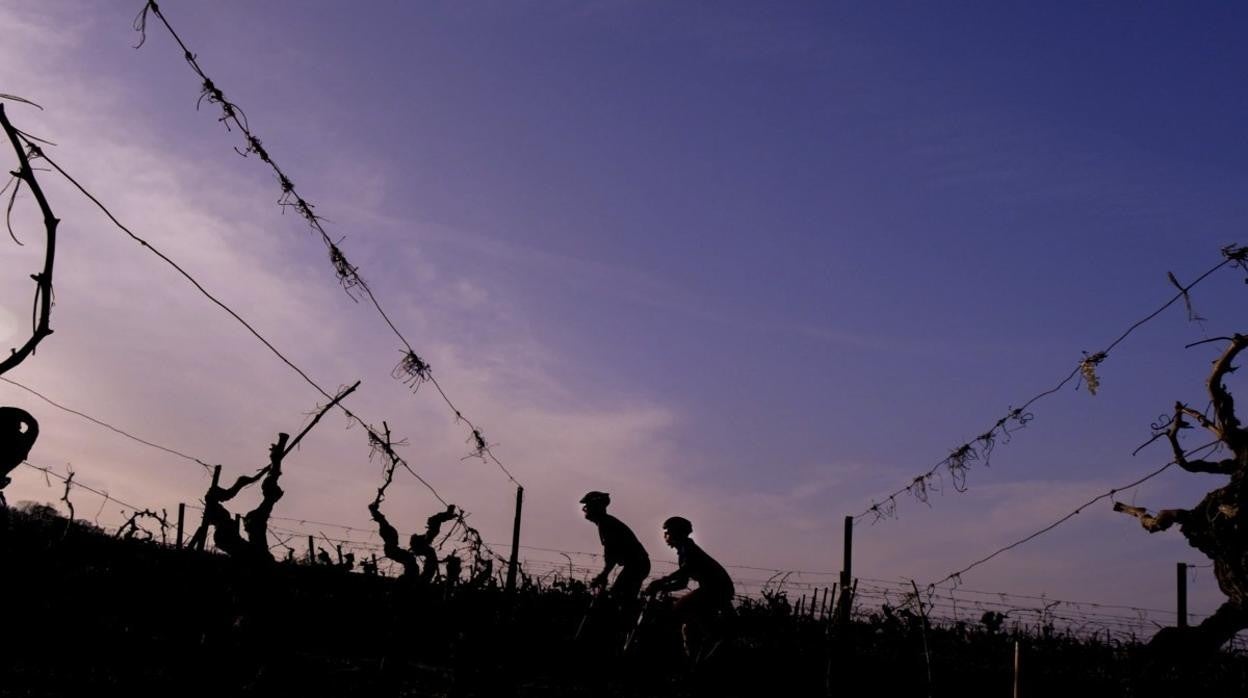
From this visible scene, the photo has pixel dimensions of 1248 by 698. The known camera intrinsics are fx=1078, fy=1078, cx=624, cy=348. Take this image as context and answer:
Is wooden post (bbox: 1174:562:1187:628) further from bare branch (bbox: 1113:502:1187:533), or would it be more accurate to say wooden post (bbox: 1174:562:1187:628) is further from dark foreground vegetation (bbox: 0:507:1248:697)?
bare branch (bbox: 1113:502:1187:533)

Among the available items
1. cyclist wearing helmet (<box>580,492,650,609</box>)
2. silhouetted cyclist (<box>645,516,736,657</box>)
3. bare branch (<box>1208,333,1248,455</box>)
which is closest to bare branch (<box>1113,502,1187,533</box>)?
bare branch (<box>1208,333,1248,455</box>)

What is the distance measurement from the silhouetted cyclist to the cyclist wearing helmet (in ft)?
1.71

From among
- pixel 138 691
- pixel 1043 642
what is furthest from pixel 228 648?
pixel 1043 642

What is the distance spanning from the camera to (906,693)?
1412cm

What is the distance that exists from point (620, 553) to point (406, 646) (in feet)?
9.40

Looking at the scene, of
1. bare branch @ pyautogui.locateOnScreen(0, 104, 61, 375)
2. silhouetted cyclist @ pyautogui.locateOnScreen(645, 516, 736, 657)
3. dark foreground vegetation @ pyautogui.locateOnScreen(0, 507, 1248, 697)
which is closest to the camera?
bare branch @ pyautogui.locateOnScreen(0, 104, 61, 375)

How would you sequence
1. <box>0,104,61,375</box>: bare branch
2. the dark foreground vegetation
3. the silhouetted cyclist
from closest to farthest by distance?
<box>0,104,61,375</box>: bare branch, the dark foreground vegetation, the silhouetted cyclist

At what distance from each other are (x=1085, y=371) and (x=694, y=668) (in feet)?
14.9

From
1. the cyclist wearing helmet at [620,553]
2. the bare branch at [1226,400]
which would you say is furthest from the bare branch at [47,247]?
the cyclist wearing helmet at [620,553]

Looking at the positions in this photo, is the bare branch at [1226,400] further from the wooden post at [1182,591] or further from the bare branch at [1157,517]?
the wooden post at [1182,591]

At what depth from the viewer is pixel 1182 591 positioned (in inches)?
607

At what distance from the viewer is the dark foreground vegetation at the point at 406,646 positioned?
23.4 feet

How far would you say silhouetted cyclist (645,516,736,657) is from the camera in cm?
1096

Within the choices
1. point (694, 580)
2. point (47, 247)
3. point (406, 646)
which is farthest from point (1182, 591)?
point (47, 247)
